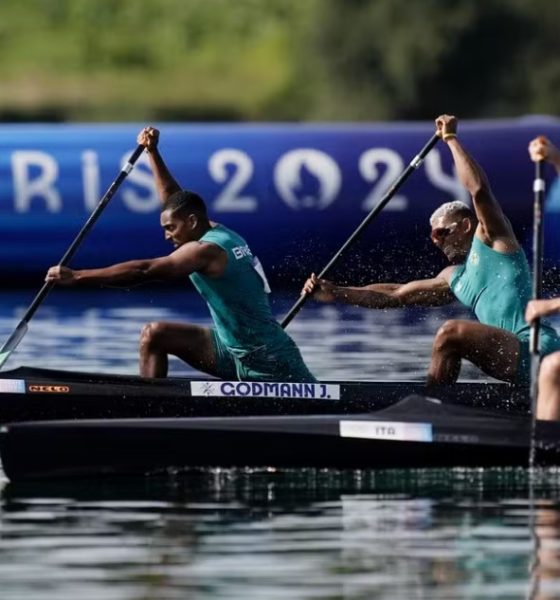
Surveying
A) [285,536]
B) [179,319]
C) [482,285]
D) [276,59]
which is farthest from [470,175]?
[276,59]

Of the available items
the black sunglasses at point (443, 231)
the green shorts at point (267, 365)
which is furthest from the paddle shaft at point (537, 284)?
the green shorts at point (267, 365)

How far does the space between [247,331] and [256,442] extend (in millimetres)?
2048

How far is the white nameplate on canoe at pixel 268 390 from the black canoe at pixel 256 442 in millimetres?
1285

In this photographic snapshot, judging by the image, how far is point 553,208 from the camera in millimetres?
21859

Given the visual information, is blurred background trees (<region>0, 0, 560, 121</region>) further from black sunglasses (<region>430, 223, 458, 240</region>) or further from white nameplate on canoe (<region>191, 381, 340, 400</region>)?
white nameplate on canoe (<region>191, 381, 340, 400</region>)

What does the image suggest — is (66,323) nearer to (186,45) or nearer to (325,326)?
(325,326)

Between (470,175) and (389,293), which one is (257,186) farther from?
(470,175)

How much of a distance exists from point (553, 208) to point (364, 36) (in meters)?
19.9

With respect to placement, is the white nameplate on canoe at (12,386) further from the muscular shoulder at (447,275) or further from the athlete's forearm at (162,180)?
the muscular shoulder at (447,275)

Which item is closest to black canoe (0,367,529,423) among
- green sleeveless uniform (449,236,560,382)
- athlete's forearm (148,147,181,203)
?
green sleeveless uniform (449,236,560,382)

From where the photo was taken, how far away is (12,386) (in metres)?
13.4

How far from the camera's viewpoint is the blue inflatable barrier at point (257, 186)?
22062 mm

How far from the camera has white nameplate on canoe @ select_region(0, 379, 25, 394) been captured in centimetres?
1333

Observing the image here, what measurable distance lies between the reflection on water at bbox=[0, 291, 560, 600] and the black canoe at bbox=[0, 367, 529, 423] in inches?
45.5
